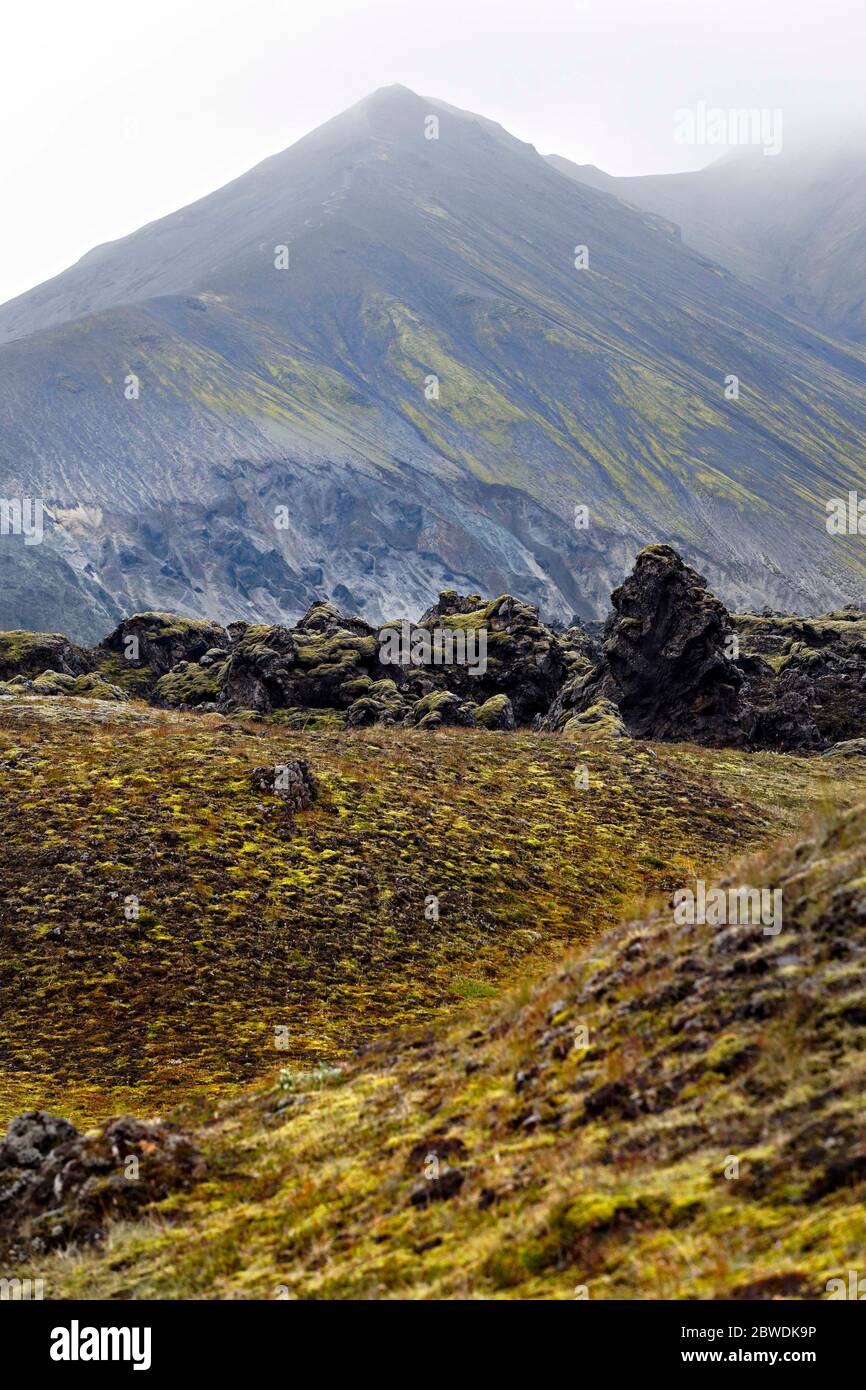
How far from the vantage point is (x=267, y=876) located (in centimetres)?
3077

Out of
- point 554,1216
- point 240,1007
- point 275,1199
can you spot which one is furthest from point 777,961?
point 240,1007

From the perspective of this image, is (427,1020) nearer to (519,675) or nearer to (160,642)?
(519,675)

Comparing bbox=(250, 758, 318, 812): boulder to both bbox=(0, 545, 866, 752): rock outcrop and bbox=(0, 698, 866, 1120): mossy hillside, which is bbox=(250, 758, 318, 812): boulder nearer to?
bbox=(0, 698, 866, 1120): mossy hillside

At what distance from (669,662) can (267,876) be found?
122 ft

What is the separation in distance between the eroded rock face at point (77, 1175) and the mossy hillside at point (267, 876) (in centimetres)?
533

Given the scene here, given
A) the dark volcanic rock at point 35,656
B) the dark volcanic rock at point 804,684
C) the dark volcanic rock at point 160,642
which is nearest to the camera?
the dark volcanic rock at point 804,684

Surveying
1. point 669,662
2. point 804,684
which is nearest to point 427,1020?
point 669,662

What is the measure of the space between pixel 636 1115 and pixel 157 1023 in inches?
590

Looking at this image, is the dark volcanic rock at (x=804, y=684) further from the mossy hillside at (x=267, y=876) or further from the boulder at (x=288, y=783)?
the boulder at (x=288, y=783)

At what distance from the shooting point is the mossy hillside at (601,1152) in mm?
9125

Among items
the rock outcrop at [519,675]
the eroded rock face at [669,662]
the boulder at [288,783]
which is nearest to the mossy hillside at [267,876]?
the boulder at [288,783]

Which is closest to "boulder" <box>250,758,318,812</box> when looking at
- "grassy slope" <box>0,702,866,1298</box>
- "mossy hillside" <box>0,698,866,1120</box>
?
"mossy hillside" <box>0,698,866,1120</box>

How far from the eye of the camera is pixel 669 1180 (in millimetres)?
9898
